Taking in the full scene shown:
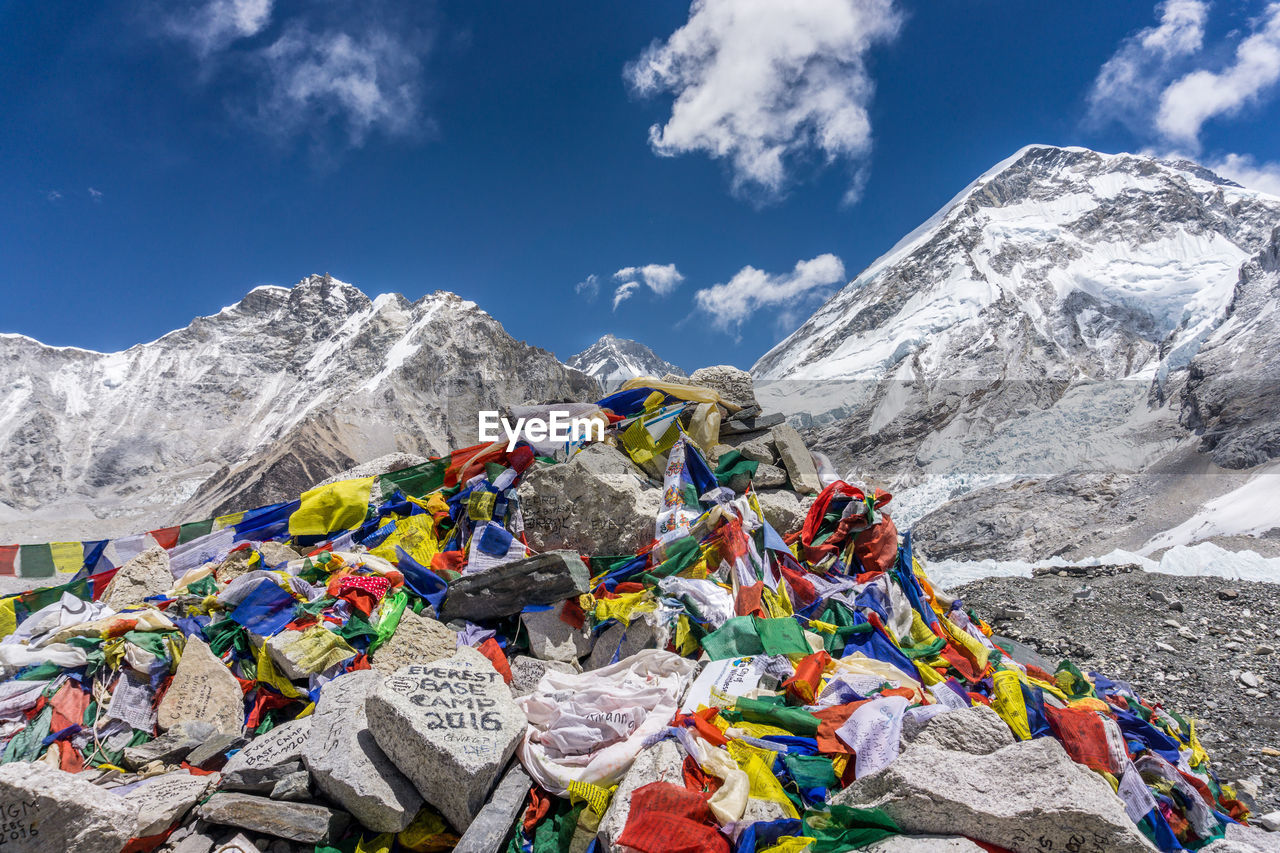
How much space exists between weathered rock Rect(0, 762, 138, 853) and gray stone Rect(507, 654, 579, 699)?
86.7 inches

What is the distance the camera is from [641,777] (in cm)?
324

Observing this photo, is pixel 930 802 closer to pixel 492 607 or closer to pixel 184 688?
pixel 492 607

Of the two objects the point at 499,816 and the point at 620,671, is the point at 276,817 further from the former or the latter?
the point at 620,671

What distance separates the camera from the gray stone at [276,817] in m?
3.13

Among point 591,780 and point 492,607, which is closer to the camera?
point 591,780

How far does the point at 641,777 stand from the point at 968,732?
1.76 meters

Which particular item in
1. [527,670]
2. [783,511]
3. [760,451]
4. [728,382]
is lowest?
[527,670]

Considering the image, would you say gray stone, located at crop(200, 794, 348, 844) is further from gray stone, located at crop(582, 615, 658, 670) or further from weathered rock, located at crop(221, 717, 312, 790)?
gray stone, located at crop(582, 615, 658, 670)

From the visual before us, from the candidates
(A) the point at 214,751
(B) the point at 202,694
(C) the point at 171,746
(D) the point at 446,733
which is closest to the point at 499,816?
(D) the point at 446,733

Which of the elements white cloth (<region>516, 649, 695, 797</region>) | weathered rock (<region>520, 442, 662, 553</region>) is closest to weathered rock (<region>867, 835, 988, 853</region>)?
white cloth (<region>516, 649, 695, 797</region>)

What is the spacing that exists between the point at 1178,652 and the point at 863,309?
3481 inches

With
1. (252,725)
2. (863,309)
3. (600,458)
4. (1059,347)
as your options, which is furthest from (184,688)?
A: (863,309)

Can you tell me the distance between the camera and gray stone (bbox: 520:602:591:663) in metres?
4.97

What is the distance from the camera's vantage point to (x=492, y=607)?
5180 millimetres
